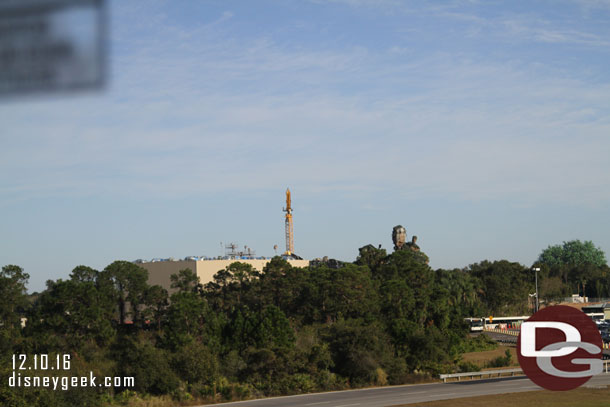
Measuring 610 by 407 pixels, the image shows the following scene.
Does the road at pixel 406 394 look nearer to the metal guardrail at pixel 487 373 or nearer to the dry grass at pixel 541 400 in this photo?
the metal guardrail at pixel 487 373

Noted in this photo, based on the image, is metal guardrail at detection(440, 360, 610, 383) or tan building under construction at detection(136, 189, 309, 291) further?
tan building under construction at detection(136, 189, 309, 291)

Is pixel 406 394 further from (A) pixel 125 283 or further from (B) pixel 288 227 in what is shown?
(B) pixel 288 227

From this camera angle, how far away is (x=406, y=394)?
50.6m

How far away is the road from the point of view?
46375mm

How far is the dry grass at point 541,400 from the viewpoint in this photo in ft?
139

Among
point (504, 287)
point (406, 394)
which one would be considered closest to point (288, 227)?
point (504, 287)

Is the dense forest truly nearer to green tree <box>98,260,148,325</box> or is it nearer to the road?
green tree <box>98,260,148,325</box>

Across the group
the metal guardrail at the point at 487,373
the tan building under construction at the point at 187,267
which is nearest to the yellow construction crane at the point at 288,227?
the tan building under construction at the point at 187,267

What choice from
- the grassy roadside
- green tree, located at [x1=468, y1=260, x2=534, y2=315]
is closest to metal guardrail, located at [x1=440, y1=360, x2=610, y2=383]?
the grassy roadside

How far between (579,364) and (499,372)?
916cm

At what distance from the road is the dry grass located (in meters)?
2.04

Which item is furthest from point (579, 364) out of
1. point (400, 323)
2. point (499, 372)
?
point (400, 323)

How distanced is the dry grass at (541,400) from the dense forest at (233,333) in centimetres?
1350

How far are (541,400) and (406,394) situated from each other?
10.1m
